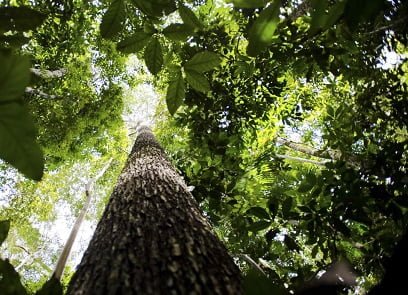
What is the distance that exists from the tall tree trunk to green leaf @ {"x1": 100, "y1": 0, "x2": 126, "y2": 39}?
899 mm

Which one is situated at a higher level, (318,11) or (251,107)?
(251,107)

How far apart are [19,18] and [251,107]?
3447 mm

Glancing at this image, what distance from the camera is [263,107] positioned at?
4.08m

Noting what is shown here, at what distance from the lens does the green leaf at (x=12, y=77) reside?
430mm

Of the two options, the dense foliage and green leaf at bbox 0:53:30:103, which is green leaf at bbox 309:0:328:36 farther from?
green leaf at bbox 0:53:30:103

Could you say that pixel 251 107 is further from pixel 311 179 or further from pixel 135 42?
pixel 135 42

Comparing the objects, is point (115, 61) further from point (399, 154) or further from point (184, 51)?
point (399, 154)

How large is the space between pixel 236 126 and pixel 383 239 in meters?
2.20

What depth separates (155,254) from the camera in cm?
138

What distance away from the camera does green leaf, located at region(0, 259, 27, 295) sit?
0.83 m

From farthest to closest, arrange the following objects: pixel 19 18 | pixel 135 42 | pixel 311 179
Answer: pixel 311 179
pixel 135 42
pixel 19 18

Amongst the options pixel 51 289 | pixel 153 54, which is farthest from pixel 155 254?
pixel 153 54

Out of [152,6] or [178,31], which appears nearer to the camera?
[152,6]

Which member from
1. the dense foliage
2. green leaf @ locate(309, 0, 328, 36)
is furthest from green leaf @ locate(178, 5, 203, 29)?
green leaf @ locate(309, 0, 328, 36)
